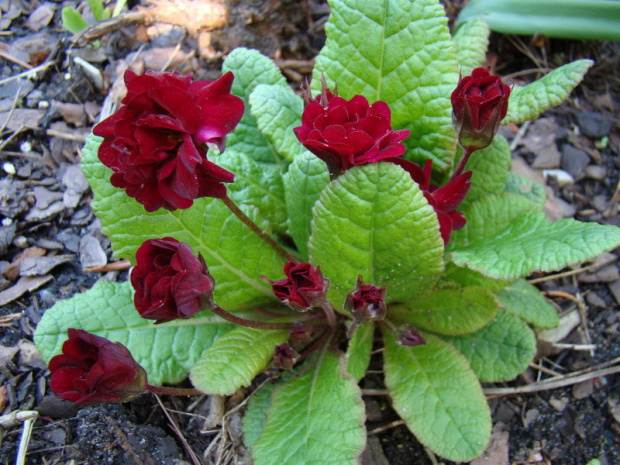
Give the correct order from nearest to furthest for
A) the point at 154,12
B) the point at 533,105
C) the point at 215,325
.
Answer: the point at 533,105 → the point at 215,325 → the point at 154,12

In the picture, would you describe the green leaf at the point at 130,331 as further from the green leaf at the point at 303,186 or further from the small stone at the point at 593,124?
the small stone at the point at 593,124

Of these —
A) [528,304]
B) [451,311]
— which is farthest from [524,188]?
[451,311]

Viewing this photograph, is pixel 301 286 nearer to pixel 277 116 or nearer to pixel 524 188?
pixel 277 116

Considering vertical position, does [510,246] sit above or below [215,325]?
above

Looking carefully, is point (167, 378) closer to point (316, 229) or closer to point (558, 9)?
point (316, 229)

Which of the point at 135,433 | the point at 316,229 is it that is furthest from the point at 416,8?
the point at 135,433

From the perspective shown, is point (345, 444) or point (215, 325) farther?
point (215, 325)

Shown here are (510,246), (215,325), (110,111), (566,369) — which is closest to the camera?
(510,246)
